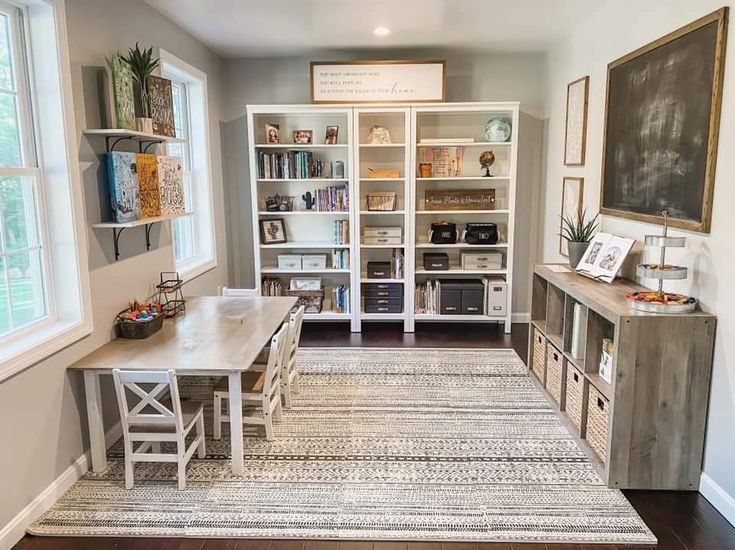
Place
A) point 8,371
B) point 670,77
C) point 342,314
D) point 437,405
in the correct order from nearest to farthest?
point 8,371
point 670,77
point 437,405
point 342,314

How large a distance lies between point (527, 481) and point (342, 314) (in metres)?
2.93

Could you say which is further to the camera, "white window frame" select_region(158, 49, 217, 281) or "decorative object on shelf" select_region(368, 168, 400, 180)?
"decorative object on shelf" select_region(368, 168, 400, 180)

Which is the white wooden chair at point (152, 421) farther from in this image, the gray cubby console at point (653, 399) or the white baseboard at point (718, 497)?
the white baseboard at point (718, 497)

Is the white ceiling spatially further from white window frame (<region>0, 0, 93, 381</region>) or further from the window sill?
the window sill

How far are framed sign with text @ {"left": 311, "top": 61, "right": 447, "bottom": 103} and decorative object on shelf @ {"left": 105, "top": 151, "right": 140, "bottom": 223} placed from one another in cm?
240

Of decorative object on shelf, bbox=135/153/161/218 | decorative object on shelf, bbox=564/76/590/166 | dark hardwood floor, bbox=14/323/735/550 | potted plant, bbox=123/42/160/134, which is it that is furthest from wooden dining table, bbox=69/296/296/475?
decorative object on shelf, bbox=564/76/590/166

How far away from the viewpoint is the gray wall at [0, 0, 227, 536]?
7.55 ft

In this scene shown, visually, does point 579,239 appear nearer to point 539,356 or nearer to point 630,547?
point 539,356

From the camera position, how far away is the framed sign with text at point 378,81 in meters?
4.98

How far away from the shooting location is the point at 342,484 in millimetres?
2682

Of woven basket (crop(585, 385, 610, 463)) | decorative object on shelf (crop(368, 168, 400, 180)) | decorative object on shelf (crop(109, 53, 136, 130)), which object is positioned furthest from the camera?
decorative object on shelf (crop(368, 168, 400, 180))

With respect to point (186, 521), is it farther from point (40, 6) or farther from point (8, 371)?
point (40, 6)

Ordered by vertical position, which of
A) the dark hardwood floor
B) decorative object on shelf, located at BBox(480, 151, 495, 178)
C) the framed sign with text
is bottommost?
the dark hardwood floor

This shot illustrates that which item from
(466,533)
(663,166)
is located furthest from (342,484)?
(663,166)
